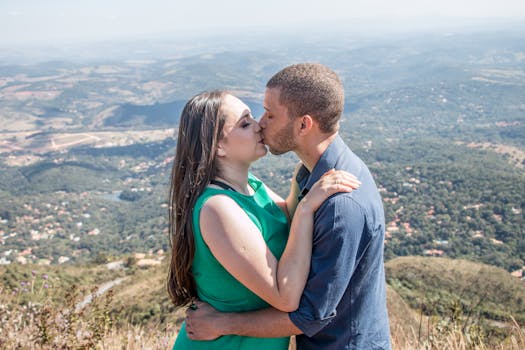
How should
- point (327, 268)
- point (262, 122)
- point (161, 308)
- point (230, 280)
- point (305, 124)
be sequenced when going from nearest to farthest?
point (327, 268) → point (230, 280) → point (305, 124) → point (262, 122) → point (161, 308)

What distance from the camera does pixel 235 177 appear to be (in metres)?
1.86

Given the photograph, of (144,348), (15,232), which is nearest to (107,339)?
(144,348)

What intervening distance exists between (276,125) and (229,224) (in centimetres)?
57

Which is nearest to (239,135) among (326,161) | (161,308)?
(326,161)

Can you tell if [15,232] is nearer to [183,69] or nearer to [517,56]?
[183,69]

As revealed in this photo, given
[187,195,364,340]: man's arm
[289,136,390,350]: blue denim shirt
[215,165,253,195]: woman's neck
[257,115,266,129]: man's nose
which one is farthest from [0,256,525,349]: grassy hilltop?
[257,115,266,129]: man's nose

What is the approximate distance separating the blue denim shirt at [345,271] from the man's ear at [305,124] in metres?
0.13

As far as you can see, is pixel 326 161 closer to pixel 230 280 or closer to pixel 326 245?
pixel 326 245

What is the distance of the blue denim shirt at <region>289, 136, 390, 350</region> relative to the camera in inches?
59.7

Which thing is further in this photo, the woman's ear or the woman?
the woman's ear

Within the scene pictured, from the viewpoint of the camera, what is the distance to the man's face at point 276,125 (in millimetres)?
1850

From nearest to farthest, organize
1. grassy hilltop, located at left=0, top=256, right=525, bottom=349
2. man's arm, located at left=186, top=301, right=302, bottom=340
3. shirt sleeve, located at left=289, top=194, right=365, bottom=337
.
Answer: shirt sleeve, located at left=289, top=194, right=365, bottom=337 → man's arm, located at left=186, top=301, right=302, bottom=340 → grassy hilltop, located at left=0, top=256, right=525, bottom=349

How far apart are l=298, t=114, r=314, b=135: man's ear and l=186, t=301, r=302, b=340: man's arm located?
0.76 metres

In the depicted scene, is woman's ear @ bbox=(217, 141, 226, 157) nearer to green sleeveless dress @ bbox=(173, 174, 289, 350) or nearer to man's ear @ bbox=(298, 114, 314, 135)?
green sleeveless dress @ bbox=(173, 174, 289, 350)
